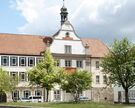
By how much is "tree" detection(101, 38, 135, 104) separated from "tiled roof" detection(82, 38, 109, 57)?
27338 millimetres

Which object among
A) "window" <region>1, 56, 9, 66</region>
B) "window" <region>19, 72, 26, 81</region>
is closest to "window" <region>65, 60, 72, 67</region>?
"window" <region>19, 72, 26, 81</region>

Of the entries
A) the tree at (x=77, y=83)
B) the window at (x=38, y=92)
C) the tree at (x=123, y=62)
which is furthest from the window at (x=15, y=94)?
the tree at (x=123, y=62)

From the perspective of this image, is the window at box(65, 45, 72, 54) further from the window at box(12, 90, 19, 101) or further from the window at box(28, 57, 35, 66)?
the window at box(12, 90, 19, 101)

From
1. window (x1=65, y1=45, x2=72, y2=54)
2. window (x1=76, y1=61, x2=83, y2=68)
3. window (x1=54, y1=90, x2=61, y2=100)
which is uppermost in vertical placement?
window (x1=65, y1=45, x2=72, y2=54)

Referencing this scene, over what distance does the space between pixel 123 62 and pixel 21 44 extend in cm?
3127

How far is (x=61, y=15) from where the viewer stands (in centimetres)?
10181

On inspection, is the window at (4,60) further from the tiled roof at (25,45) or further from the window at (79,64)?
the window at (79,64)

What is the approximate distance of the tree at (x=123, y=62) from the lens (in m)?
71.2

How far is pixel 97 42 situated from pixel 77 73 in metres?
31.7

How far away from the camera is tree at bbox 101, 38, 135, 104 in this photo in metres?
71.2

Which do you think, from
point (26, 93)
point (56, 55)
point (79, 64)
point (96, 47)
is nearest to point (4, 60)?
point (26, 93)

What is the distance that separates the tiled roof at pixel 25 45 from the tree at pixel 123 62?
26.5m

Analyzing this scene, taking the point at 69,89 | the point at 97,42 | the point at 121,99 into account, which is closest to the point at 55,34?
the point at 97,42

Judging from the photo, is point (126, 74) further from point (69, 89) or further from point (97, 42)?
point (97, 42)
